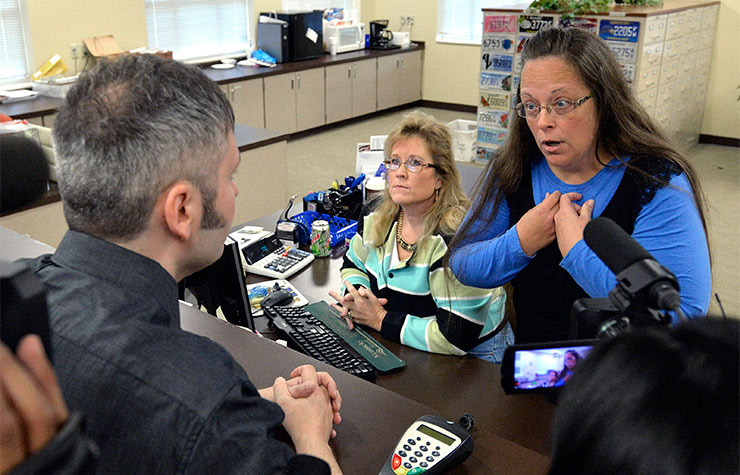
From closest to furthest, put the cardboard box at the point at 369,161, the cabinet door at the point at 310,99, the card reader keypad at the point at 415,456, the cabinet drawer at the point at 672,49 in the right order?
the card reader keypad at the point at 415,456, the cardboard box at the point at 369,161, the cabinet drawer at the point at 672,49, the cabinet door at the point at 310,99

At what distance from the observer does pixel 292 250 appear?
2408 millimetres

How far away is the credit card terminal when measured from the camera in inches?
40.9

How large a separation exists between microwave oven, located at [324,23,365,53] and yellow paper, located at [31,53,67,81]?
3030 millimetres

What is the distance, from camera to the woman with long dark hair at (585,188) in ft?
4.72

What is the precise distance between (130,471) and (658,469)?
608 mm

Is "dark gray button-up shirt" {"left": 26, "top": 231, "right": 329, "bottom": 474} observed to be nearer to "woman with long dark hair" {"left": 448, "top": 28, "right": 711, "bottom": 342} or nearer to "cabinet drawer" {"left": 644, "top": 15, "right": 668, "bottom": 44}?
"woman with long dark hair" {"left": 448, "top": 28, "right": 711, "bottom": 342}

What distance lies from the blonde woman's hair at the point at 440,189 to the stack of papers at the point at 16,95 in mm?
3633

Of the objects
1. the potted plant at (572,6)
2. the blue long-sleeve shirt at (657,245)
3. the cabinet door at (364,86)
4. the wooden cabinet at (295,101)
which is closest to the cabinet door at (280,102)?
the wooden cabinet at (295,101)

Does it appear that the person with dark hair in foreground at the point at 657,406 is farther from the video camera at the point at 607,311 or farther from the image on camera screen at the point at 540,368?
the image on camera screen at the point at 540,368

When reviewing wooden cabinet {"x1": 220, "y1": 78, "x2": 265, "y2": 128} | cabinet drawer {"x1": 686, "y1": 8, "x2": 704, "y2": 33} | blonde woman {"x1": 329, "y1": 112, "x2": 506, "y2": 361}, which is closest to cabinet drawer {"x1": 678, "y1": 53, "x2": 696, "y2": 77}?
cabinet drawer {"x1": 686, "y1": 8, "x2": 704, "y2": 33}

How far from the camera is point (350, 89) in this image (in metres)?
7.31

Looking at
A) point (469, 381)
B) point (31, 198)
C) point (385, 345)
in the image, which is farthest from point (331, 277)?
point (31, 198)

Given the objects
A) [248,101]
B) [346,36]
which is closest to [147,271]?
[248,101]

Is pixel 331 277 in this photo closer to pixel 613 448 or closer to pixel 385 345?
pixel 385 345
